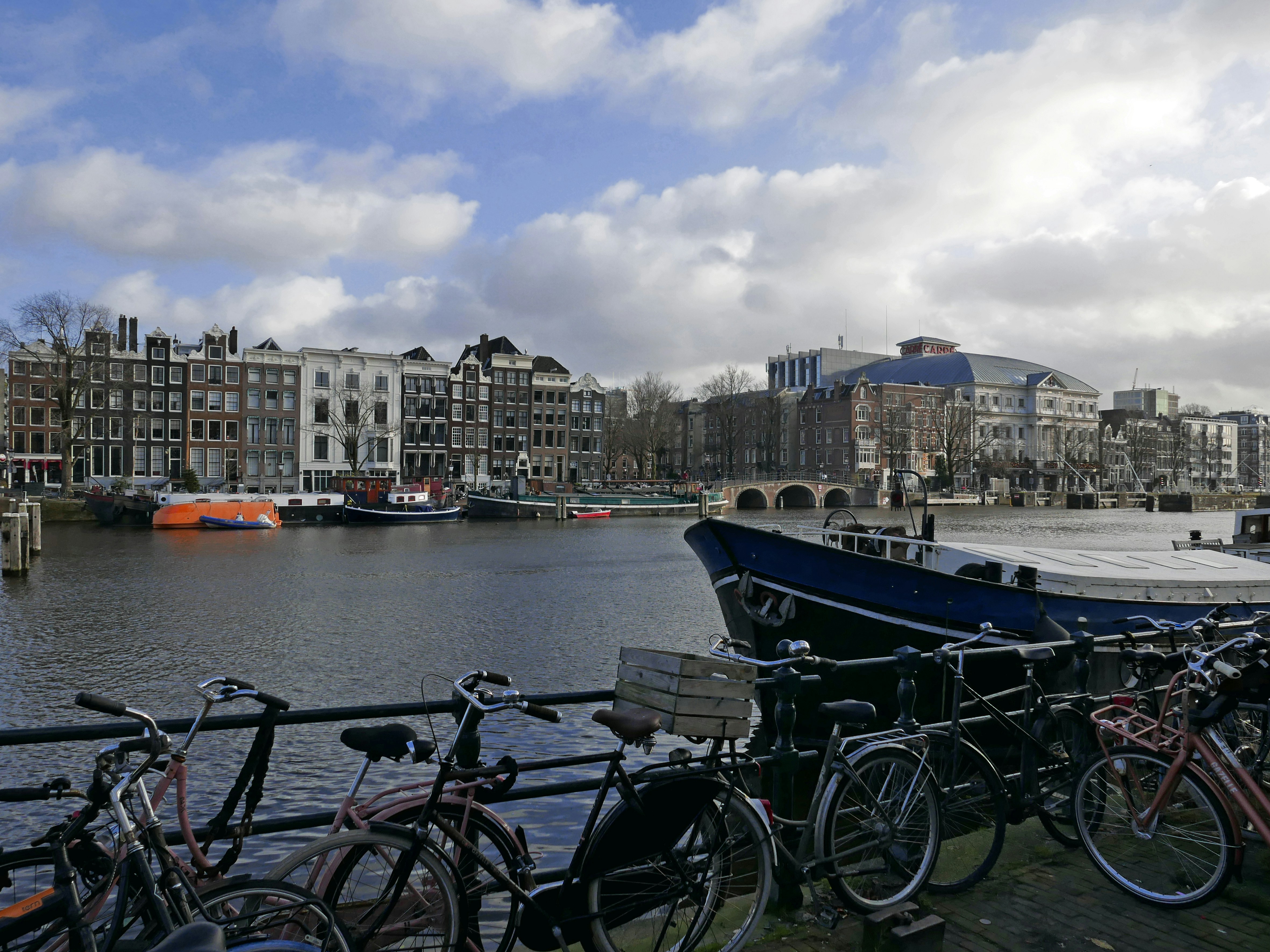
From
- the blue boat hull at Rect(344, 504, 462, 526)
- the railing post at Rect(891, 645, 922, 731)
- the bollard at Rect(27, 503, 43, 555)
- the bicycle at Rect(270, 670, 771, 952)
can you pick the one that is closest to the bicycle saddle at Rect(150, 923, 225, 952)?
the bicycle at Rect(270, 670, 771, 952)

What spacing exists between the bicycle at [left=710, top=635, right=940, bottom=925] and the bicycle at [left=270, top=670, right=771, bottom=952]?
0.32 m

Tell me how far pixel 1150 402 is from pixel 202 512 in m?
162

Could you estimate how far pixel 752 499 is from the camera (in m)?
91.9

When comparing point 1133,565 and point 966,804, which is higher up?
point 1133,565

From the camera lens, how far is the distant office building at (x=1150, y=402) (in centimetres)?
16912

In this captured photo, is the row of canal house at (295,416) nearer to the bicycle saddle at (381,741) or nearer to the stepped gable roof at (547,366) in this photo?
the stepped gable roof at (547,366)

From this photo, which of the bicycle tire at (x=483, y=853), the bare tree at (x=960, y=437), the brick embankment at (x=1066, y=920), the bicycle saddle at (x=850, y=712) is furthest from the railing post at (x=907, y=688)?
the bare tree at (x=960, y=437)

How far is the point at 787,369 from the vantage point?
530 feet

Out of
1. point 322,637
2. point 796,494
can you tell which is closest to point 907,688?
point 322,637

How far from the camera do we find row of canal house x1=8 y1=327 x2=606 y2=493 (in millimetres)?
72125

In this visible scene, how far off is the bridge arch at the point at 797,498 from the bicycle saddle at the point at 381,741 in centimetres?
8996

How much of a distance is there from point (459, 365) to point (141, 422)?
2669 centimetres

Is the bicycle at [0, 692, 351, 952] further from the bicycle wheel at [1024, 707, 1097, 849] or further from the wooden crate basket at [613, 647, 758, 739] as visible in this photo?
the bicycle wheel at [1024, 707, 1097, 849]

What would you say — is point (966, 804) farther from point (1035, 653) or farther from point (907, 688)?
point (1035, 653)
